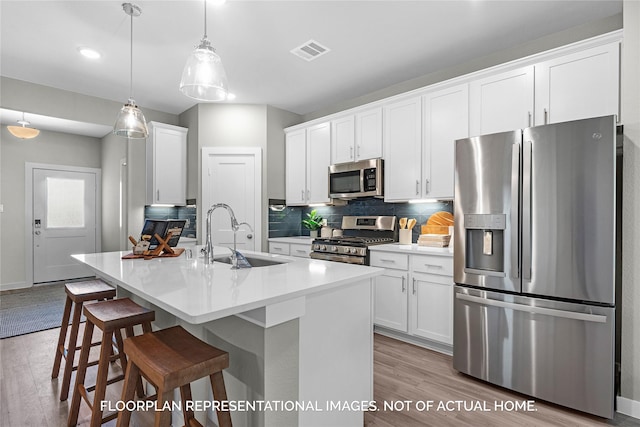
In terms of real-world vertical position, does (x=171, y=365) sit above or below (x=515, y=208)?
below

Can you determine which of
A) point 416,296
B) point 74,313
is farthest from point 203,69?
point 416,296

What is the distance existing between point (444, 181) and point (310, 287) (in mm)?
2156

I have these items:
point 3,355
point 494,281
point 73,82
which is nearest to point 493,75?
point 494,281

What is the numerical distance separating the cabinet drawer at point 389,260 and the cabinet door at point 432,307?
0.45ft

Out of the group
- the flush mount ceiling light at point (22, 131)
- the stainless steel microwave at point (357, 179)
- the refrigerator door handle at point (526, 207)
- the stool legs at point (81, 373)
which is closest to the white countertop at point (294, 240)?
the stainless steel microwave at point (357, 179)

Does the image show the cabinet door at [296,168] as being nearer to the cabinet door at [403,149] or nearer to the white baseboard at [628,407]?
the cabinet door at [403,149]

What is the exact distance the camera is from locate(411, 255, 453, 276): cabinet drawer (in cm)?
278

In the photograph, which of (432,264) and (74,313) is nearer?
(74,313)

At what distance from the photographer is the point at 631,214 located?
2.00 metres

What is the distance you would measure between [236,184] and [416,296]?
2807mm

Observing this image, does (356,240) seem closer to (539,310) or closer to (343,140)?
(343,140)

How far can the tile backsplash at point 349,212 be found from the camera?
140 inches

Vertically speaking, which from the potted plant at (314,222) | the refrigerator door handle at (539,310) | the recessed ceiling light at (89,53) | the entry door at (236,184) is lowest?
the refrigerator door handle at (539,310)

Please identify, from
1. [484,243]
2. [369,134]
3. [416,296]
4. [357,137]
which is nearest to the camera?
[484,243]
